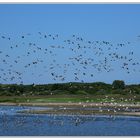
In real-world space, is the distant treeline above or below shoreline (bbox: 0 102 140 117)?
above

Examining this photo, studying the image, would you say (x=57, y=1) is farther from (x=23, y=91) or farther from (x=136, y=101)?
(x=136, y=101)

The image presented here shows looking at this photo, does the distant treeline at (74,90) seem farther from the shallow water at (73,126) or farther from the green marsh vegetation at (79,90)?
the shallow water at (73,126)

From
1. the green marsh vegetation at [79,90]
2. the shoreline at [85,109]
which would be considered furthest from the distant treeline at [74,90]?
Result: the shoreline at [85,109]

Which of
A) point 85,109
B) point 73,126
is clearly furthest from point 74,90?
point 73,126

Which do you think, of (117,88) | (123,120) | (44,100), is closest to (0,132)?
(123,120)

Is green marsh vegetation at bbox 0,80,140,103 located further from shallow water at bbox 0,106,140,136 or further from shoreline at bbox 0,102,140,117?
shallow water at bbox 0,106,140,136

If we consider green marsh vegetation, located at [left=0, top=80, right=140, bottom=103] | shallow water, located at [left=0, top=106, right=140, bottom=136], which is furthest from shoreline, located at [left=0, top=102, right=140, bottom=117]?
shallow water, located at [left=0, top=106, right=140, bottom=136]

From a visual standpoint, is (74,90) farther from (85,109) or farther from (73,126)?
(73,126)

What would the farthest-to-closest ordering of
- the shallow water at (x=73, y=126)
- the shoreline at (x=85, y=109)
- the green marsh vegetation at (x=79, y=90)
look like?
the shoreline at (x=85, y=109) → the green marsh vegetation at (x=79, y=90) → the shallow water at (x=73, y=126)
